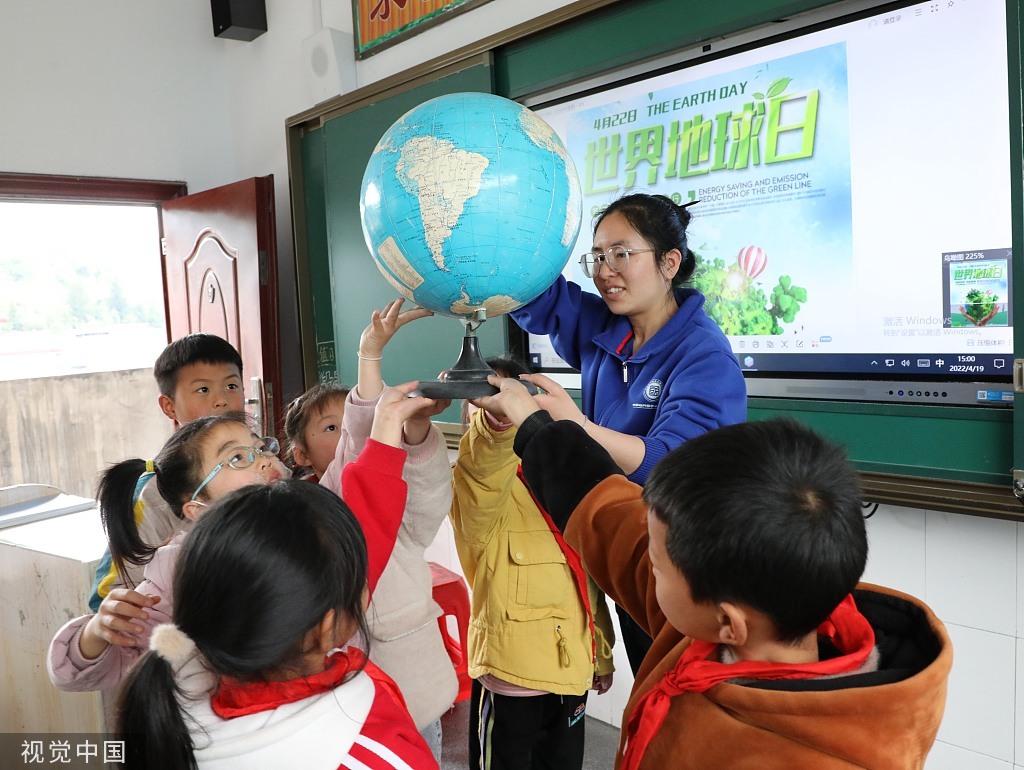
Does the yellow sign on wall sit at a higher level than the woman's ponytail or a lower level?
higher

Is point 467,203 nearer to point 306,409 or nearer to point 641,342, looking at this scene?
point 641,342

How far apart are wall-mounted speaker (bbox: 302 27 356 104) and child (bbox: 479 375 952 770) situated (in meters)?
3.29

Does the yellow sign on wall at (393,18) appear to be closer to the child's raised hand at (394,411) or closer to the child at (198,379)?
the child at (198,379)

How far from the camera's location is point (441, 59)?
120 inches

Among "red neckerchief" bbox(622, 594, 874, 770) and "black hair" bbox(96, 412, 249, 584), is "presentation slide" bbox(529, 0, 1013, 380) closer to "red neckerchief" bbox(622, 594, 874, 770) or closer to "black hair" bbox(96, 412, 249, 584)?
"red neckerchief" bbox(622, 594, 874, 770)

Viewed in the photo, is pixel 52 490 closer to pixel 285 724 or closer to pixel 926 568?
pixel 285 724

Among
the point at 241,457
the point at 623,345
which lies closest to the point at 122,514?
the point at 241,457

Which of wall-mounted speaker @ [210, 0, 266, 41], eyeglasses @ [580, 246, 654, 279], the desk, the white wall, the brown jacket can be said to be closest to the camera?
the brown jacket

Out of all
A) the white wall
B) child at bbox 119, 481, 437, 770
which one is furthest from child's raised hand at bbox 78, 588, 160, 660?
the white wall

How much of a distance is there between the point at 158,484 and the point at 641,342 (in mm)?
969

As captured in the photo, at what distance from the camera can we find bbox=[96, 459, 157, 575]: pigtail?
1.49 meters

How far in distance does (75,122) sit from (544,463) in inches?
156

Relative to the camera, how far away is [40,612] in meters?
2.13

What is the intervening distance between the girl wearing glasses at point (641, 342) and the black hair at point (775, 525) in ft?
1.67
